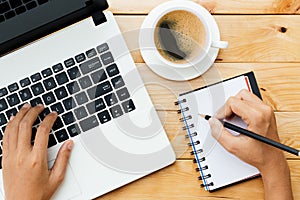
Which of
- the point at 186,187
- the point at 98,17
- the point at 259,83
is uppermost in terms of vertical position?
the point at 98,17

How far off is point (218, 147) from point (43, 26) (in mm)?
373

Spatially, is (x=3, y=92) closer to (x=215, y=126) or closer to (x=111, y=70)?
(x=111, y=70)

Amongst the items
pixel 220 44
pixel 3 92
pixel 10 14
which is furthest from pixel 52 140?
pixel 220 44

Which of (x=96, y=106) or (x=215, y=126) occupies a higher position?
(x=96, y=106)

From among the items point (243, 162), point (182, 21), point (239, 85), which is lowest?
point (243, 162)

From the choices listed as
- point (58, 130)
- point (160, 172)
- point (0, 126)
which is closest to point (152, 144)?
point (160, 172)

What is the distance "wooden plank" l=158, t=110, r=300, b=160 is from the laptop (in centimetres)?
3

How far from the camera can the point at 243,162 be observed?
970 millimetres

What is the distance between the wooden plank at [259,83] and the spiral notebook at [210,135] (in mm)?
15

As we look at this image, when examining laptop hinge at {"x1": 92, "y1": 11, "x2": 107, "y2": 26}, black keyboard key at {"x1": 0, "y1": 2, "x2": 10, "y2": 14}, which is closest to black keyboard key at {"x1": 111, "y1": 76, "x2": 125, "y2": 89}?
laptop hinge at {"x1": 92, "y1": 11, "x2": 107, "y2": 26}

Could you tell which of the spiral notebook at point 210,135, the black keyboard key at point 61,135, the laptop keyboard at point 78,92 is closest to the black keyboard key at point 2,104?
the laptop keyboard at point 78,92

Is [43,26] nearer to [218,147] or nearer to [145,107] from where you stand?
[145,107]

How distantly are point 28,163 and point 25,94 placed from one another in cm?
12

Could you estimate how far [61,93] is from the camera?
936 millimetres
